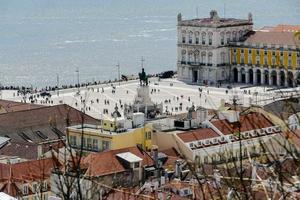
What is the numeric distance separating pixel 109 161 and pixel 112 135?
3360 mm

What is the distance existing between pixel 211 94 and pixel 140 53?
2022 centimetres

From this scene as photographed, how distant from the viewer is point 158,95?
136ft

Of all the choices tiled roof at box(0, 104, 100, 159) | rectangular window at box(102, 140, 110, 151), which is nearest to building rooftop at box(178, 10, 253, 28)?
tiled roof at box(0, 104, 100, 159)

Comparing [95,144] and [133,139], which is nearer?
[95,144]

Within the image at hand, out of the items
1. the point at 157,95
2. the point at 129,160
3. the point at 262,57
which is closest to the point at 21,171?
the point at 129,160

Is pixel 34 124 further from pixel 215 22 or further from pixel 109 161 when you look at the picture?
pixel 215 22

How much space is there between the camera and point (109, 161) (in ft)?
65.0

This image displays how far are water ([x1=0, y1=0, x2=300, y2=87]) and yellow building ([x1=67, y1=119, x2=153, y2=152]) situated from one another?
24.9 metres

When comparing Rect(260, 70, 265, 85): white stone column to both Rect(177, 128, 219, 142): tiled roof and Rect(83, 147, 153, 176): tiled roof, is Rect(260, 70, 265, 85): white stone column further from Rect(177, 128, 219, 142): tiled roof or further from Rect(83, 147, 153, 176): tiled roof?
Rect(83, 147, 153, 176): tiled roof

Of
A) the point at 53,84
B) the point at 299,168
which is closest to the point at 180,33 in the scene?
the point at 53,84

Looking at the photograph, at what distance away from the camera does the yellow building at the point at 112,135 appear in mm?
23109

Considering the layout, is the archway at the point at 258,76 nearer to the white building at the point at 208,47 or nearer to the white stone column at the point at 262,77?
the white stone column at the point at 262,77

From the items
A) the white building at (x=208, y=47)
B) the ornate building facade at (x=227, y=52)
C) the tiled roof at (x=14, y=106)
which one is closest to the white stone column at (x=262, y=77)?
the ornate building facade at (x=227, y=52)

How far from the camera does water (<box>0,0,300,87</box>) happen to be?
179ft
